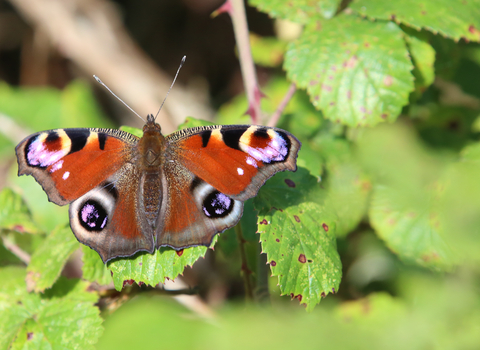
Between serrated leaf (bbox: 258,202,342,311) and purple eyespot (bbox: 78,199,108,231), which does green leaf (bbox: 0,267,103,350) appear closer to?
purple eyespot (bbox: 78,199,108,231)

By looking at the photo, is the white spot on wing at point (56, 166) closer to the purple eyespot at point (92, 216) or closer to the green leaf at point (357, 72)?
the purple eyespot at point (92, 216)

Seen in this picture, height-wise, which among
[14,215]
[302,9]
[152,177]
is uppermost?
[302,9]

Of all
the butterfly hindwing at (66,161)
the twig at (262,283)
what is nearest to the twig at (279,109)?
the twig at (262,283)

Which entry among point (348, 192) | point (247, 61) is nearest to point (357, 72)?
point (247, 61)

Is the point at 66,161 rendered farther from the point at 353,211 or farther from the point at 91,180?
the point at 353,211

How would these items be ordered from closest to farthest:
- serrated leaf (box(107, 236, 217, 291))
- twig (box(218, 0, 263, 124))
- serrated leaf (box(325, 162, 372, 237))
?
serrated leaf (box(107, 236, 217, 291)), twig (box(218, 0, 263, 124)), serrated leaf (box(325, 162, 372, 237))

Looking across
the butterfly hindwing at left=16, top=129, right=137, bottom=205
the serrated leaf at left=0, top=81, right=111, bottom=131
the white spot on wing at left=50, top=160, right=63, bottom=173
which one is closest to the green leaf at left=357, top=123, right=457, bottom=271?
the butterfly hindwing at left=16, top=129, right=137, bottom=205
